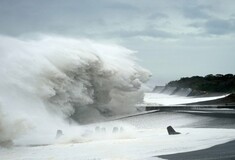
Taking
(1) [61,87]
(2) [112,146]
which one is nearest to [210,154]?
(2) [112,146]

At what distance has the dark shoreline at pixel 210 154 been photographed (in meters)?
7.71

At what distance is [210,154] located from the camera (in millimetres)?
8109

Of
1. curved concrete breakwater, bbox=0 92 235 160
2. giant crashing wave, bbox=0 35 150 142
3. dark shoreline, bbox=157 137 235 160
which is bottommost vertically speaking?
dark shoreline, bbox=157 137 235 160

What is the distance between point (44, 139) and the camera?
1184cm

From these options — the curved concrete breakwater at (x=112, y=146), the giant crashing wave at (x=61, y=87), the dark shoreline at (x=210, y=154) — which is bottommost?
the dark shoreline at (x=210, y=154)

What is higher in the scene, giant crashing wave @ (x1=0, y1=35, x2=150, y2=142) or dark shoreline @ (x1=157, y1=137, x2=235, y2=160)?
giant crashing wave @ (x1=0, y1=35, x2=150, y2=142)

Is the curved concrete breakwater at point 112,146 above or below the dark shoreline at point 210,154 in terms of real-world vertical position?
above

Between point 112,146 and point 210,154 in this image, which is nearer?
point 210,154

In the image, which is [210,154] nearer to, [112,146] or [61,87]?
[112,146]

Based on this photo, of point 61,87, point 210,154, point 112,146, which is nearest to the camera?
point 210,154

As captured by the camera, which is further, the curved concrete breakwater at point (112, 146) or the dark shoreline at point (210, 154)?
the curved concrete breakwater at point (112, 146)

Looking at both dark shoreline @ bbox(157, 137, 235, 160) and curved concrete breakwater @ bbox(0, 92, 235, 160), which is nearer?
dark shoreline @ bbox(157, 137, 235, 160)

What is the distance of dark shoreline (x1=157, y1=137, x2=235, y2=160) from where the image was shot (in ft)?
25.3

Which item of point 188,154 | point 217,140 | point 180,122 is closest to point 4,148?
point 188,154
